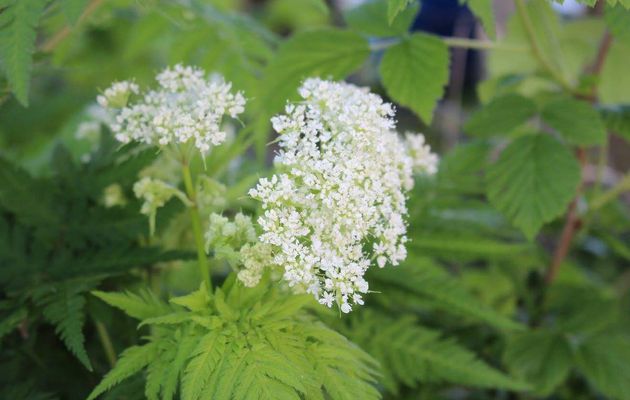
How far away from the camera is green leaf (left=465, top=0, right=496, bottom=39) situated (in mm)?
1016

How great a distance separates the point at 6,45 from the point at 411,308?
103cm

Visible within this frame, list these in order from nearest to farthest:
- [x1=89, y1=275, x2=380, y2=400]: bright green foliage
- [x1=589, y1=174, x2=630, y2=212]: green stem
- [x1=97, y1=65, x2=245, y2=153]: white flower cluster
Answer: [x1=89, y1=275, x2=380, y2=400]: bright green foliage → [x1=97, y1=65, x2=245, y2=153]: white flower cluster → [x1=589, y1=174, x2=630, y2=212]: green stem

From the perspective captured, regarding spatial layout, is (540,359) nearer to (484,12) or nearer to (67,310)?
(484,12)

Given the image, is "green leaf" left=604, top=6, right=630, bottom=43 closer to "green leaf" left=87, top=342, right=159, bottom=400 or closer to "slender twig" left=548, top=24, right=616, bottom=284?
"slender twig" left=548, top=24, right=616, bottom=284

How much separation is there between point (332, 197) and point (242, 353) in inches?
8.6

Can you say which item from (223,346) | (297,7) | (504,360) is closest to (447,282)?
(504,360)

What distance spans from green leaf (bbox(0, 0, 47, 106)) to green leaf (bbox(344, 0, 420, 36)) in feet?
1.99

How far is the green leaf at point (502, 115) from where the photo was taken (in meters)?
1.22

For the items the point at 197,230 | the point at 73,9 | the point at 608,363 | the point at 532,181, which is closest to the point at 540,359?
the point at 608,363

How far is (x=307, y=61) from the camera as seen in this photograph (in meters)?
1.20

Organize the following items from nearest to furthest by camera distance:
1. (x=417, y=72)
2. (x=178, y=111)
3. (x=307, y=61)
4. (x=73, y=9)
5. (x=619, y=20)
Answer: (x=73, y=9) < (x=178, y=111) < (x=619, y=20) < (x=417, y=72) < (x=307, y=61)

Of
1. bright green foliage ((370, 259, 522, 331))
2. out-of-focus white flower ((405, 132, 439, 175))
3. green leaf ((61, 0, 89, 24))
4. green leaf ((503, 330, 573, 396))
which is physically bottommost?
green leaf ((503, 330, 573, 396))

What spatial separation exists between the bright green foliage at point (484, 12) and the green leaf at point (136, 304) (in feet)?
2.13

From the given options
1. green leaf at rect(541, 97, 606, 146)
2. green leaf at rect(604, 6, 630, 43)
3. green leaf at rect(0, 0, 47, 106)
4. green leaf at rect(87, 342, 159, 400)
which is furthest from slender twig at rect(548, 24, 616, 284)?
green leaf at rect(0, 0, 47, 106)
